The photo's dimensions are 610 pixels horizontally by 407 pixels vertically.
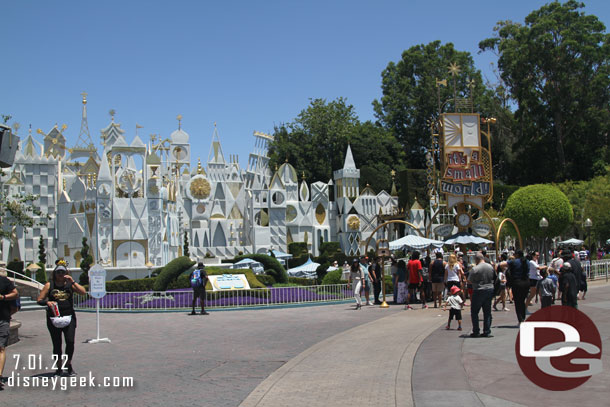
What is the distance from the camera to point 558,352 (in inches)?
381

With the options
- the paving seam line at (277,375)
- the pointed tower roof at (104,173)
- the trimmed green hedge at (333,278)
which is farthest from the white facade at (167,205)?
the paving seam line at (277,375)

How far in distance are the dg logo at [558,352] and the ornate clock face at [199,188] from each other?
46.1 m

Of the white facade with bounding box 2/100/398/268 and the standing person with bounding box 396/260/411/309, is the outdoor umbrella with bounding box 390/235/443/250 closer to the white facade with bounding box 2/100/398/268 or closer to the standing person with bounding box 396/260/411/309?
the standing person with bounding box 396/260/411/309

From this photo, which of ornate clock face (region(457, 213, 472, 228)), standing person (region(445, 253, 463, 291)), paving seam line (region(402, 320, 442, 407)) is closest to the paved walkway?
paving seam line (region(402, 320, 442, 407))

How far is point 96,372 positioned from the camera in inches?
408

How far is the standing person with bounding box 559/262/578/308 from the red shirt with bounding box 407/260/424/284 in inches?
248

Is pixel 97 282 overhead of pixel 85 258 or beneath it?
beneath

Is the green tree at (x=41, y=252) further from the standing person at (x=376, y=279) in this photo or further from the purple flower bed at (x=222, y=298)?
the standing person at (x=376, y=279)

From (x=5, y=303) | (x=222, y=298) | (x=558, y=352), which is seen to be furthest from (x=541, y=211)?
(x=5, y=303)

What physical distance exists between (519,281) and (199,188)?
4530cm

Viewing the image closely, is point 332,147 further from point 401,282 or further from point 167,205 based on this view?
point 401,282

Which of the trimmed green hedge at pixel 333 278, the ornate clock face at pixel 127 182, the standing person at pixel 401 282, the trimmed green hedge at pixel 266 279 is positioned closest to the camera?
the standing person at pixel 401 282

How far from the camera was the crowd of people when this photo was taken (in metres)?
12.9

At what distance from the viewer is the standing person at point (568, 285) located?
1405 cm
